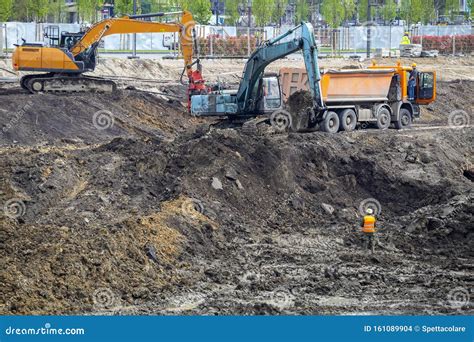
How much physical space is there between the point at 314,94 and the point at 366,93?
12.0 ft

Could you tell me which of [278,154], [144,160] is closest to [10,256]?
[144,160]

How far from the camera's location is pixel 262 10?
6450cm

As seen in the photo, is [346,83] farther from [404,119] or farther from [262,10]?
[262,10]

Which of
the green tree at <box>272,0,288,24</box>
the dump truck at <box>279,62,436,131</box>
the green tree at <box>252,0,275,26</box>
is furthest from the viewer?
the green tree at <box>272,0,288,24</box>

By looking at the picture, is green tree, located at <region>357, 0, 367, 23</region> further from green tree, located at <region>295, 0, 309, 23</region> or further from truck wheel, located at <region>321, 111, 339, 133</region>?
truck wheel, located at <region>321, 111, 339, 133</region>

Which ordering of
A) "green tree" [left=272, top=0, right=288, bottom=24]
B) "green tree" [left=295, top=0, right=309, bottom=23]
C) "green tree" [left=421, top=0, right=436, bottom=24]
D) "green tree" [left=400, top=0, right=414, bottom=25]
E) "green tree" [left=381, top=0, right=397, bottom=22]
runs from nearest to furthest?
1. "green tree" [left=400, top=0, right=414, bottom=25]
2. "green tree" [left=272, top=0, right=288, bottom=24]
3. "green tree" [left=421, top=0, right=436, bottom=24]
4. "green tree" [left=381, top=0, right=397, bottom=22]
5. "green tree" [left=295, top=0, right=309, bottom=23]

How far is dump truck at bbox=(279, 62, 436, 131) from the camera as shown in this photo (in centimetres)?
2830

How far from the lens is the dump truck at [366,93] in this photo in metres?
28.3

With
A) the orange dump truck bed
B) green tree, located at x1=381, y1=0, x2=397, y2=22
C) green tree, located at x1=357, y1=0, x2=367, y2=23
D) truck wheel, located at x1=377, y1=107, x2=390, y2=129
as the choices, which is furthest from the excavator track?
green tree, located at x1=381, y1=0, x2=397, y2=22

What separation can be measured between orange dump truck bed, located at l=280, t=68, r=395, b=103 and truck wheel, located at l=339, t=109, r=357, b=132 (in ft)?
1.15

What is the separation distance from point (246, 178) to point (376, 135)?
28.4 ft

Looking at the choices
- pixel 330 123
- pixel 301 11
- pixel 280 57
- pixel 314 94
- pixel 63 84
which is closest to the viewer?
pixel 314 94

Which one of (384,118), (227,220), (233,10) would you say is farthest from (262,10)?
(227,220)

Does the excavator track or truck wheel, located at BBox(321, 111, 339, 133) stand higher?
the excavator track
